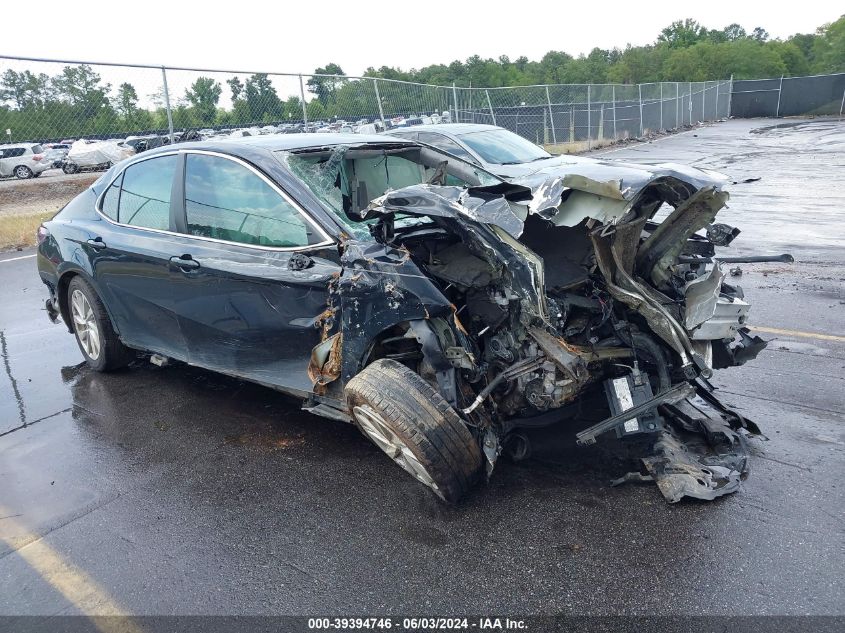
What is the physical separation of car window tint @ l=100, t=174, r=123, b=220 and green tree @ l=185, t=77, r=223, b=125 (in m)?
8.84

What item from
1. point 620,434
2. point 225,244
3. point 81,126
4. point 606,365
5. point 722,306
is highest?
point 81,126

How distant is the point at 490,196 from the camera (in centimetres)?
372

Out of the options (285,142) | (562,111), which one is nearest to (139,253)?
(285,142)

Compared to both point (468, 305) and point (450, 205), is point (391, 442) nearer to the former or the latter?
point (468, 305)

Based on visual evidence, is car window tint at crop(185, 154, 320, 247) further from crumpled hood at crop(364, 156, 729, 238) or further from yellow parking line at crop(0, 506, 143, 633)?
yellow parking line at crop(0, 506, 143, 633)

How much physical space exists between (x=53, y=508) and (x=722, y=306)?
360 centimetres

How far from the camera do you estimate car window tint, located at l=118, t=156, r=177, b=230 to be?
4.55m

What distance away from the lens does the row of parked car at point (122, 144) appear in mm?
13211

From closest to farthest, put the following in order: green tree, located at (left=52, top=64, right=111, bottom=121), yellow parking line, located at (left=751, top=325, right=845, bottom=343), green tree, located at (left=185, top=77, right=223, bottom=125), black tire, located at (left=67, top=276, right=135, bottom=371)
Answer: black tire, located at (left=67, top=276, right=135, bottom=371) < yellow parking line, located at (left=751, top=325, right=845, bottom=343) < green tree, located at (left=52, top=64, right=111, bottom=121) < green tree, located at (left=185, top=77, right=223, bottom=125)

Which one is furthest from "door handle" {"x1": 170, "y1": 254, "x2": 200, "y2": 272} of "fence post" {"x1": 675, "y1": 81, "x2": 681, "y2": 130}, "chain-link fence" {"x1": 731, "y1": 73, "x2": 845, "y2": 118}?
"chain-link fence" {"x1": 731, "y1": 73, "x2": 845, "y2": 118}

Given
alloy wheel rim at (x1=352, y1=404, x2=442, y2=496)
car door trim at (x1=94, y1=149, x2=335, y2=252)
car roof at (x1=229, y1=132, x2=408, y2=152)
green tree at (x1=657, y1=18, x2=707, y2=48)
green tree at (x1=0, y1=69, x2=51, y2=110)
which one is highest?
green tree at (x1=657, y1=18, x2=707, y2=48)

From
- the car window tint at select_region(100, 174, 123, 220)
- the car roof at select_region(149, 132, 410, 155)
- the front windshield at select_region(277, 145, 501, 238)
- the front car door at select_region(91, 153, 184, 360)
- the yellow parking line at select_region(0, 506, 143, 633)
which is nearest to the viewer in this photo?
the yellow parking line at select_region(0, 506, 143, 633)

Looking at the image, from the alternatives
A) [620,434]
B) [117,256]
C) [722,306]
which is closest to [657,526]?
[620,434]

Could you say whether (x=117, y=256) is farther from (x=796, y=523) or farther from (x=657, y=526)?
(x=796, y=523)
